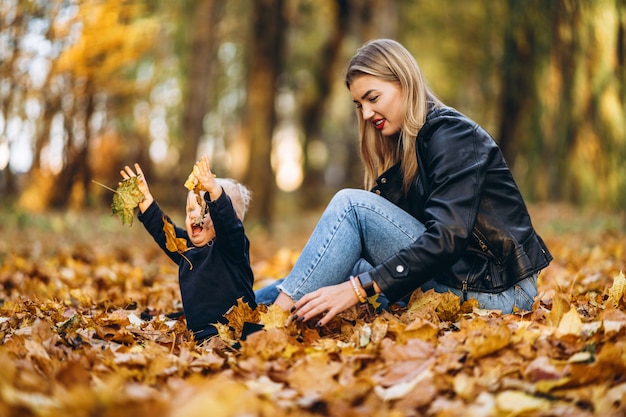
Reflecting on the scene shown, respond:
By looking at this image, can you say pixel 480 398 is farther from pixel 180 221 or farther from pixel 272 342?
pixel 180 221

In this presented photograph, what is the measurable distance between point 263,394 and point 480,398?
0.59 m

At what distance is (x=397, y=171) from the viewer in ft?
9.96

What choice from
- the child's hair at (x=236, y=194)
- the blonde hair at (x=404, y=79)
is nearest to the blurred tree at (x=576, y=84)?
the blonde hair at (x=404, y=79)

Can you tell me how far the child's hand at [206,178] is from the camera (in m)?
2.60

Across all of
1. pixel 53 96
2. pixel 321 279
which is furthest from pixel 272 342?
pixel 53 96

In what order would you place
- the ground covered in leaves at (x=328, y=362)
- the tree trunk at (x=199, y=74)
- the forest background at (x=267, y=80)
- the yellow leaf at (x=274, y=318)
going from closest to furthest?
the ground covered in leaves at (x=328, y=362) → the yellow leaf at (x=274, y=318) → the forest background at (x=267, y=80) → the tree trunk at (x=199, y=74)

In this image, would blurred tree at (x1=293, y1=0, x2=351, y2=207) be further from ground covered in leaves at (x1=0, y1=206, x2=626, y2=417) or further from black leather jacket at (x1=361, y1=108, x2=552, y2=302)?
ground covered in leaves at (x1=0, y1=206, x2=626, y2=417)

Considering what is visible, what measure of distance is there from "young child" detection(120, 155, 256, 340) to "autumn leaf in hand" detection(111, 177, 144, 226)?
0.04 meters

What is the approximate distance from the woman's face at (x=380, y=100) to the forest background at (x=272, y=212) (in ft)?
2.61

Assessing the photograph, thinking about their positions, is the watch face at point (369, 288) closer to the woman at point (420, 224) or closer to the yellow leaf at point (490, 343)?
the woman at point (420, 224)

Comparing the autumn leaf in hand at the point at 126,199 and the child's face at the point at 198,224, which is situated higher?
the autumn leaf in hand at the point at 126,199

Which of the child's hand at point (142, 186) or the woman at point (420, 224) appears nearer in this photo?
the woman at point (420, 224)

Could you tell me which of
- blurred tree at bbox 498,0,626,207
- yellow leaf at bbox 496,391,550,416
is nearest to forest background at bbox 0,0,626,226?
blurred tree at bbox 498,0,626,207

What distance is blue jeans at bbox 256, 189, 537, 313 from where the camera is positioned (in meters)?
2.70
